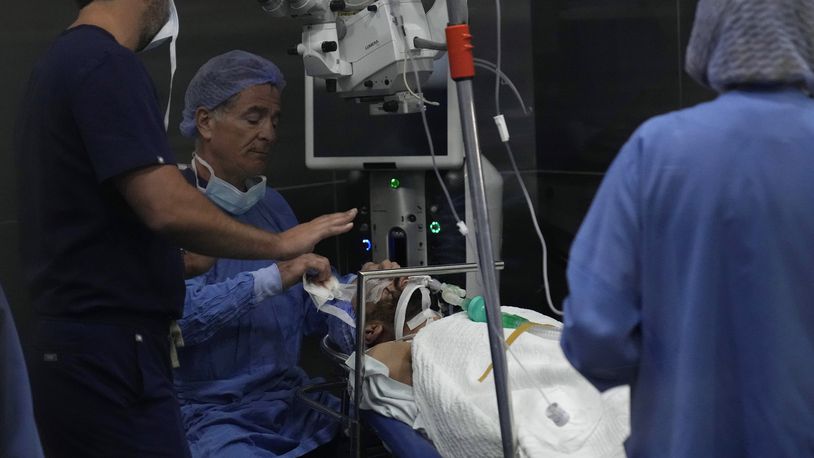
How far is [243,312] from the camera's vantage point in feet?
8.63

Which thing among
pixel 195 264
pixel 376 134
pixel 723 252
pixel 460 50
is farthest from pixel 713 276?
pixel 376 134

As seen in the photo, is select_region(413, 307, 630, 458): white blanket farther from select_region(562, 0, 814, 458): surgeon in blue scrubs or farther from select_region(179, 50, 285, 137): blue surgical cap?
select_region(179, 50, 285, 137): blue surgical cap

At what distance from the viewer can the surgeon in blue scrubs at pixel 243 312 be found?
260 centimetres

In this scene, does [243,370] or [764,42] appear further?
[243,370]

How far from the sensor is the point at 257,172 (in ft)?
9.65

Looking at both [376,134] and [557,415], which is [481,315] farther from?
[376,134]

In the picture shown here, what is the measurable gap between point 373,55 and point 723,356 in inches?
58.5

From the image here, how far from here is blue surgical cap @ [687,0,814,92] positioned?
4.36 feet

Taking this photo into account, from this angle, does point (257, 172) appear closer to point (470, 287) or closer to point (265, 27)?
point (470, 287)

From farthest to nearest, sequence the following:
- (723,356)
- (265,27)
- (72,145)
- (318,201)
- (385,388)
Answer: (318,201) < (265,27) < (385,388) < (72,145) < (723,356)

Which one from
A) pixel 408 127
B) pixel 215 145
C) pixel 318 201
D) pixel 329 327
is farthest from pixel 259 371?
pixel 318 201

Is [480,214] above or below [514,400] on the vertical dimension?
above

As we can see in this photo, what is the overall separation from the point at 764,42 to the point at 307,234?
1114mm

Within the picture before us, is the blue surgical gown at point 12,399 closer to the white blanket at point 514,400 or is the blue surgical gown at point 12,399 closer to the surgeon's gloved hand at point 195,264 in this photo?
the white blanket at point 514,400
